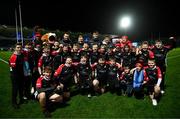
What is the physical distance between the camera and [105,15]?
37.8m

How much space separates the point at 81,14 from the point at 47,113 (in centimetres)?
2990

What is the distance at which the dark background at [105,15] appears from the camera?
34844 mm

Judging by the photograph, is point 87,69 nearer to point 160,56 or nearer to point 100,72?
point 100,72

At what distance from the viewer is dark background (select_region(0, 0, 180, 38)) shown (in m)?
34.8

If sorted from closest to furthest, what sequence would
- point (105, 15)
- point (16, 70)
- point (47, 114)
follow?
point (47, 114) → point (16, 70) → point (105, 15)

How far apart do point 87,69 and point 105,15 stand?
2799cm

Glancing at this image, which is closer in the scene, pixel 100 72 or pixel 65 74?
pixel 65 74

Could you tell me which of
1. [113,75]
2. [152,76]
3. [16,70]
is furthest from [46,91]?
A: [152,76]

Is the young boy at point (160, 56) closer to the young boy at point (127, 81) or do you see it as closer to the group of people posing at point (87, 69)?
the group of people posing at point (87, 69)

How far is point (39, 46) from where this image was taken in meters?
11.4

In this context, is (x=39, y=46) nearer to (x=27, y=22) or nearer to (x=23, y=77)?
(x=23, y=77)

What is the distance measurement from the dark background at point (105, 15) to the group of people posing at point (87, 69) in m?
23.6

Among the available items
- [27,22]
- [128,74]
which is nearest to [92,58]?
[128,74]

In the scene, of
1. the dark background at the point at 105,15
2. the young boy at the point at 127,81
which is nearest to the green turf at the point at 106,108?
the young boy at the point at 127,81
